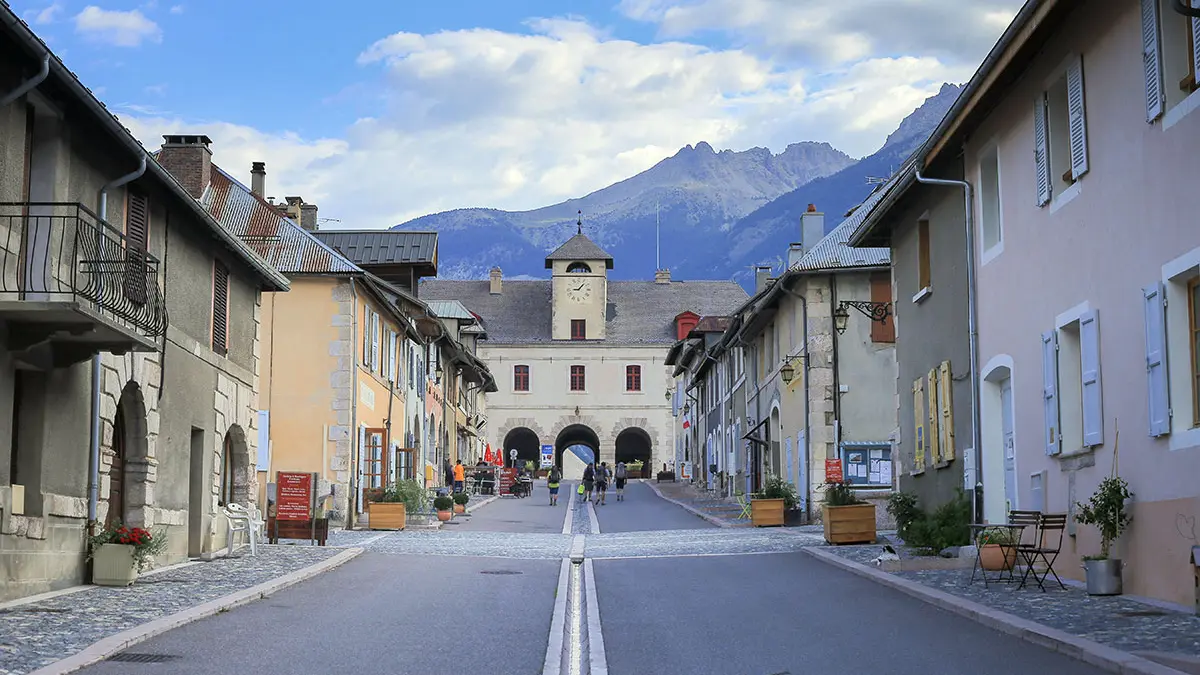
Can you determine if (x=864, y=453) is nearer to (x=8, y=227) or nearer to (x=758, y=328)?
(x=758, y=328)

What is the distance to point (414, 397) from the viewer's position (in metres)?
44.6

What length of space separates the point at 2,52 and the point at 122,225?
435 centimetres

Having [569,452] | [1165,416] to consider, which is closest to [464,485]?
[1165,416]

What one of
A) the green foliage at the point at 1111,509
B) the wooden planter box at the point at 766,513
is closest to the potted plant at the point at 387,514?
the wooden planter box at the point at 766,513

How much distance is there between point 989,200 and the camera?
61.3ft

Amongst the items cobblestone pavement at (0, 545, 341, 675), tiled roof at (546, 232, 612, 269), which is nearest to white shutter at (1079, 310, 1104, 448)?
cobblestone pavement at (0, 545, 341, 675)

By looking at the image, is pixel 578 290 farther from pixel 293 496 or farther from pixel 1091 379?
pixel 1091 379

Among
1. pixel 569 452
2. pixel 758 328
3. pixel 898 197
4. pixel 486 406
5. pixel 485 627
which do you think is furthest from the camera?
pixel 569 452

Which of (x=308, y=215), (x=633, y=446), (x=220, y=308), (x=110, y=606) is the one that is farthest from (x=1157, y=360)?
(x=633, y=446)

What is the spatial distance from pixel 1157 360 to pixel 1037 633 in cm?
317

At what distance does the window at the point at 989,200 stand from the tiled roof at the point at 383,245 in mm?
23337

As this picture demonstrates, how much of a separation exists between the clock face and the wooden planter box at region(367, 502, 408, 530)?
56.7m

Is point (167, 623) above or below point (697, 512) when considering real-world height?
below

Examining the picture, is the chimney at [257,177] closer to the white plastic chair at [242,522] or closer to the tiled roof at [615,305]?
the white plastic chair at [242,522]
